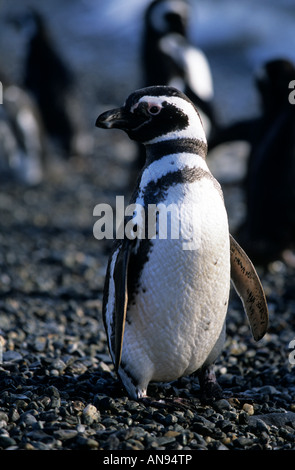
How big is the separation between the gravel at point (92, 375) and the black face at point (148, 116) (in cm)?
121

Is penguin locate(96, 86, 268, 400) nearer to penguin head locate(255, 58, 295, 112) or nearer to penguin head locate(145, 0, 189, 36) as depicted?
penguin head locate(255, 58, 295, 112)

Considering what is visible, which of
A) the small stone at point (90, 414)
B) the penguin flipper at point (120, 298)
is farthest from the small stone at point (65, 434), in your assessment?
the penguin flipper at point (120, 298)

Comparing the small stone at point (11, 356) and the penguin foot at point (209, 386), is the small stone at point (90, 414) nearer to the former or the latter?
the penguin foot at point (209, 386)

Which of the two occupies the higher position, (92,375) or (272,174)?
(272,174)

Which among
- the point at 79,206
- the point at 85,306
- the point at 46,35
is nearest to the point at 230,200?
the point at 79,206

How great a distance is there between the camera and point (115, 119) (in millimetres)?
3107

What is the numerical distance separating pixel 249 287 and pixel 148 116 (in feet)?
3.32

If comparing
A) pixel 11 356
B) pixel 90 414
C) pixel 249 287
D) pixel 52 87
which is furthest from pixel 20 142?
pixel 90 414

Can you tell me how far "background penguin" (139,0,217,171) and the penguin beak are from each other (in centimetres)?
584

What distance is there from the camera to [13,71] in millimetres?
17812

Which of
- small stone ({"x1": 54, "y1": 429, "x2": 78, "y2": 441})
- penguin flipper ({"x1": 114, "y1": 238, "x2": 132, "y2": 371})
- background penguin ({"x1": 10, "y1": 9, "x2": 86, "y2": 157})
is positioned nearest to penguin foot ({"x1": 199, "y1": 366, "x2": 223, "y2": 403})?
penguin flipper ({"x1": 114, "y1": 238, "x2": 132, "y2": 371})

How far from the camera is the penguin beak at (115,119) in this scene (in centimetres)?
308

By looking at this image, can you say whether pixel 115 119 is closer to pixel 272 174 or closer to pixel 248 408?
pixel 248 408

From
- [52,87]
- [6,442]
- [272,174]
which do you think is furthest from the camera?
[52,87]
